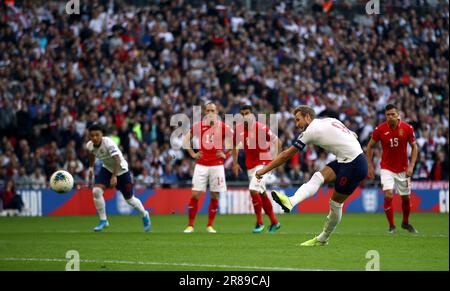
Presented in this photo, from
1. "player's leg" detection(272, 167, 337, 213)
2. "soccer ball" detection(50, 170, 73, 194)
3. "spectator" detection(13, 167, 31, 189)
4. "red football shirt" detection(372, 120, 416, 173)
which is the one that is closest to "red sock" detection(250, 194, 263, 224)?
"red football shirt" detection(372, 120, 416, 173)

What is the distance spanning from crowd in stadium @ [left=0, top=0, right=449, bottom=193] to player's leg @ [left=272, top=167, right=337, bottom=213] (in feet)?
49.1

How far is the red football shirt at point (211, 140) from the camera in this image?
20.1 metres

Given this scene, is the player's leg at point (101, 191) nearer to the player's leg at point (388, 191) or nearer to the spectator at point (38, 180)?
the player's leg at point (388, 191)

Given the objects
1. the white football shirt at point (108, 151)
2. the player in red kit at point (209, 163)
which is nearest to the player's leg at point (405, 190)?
the player in red kit at point (209, 163)

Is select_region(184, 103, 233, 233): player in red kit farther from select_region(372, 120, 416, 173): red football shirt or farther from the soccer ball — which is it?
select_region(372, 120, 416, 173): red football shirt

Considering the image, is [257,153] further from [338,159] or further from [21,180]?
[21,180]

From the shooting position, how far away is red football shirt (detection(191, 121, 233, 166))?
66.0ft

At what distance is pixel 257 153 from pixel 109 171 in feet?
10.4

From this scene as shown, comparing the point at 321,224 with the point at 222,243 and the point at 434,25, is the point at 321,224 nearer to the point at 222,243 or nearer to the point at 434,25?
the point at 222,243

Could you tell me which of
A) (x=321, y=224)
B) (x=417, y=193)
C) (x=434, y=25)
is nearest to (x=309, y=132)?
(x=321, y=224)

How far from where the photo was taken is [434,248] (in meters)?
14.7

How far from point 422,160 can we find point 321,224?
10.3 meters

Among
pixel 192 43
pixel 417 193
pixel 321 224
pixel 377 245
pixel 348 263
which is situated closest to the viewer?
pixel 348 263

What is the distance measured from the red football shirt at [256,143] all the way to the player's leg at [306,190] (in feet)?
16.1
